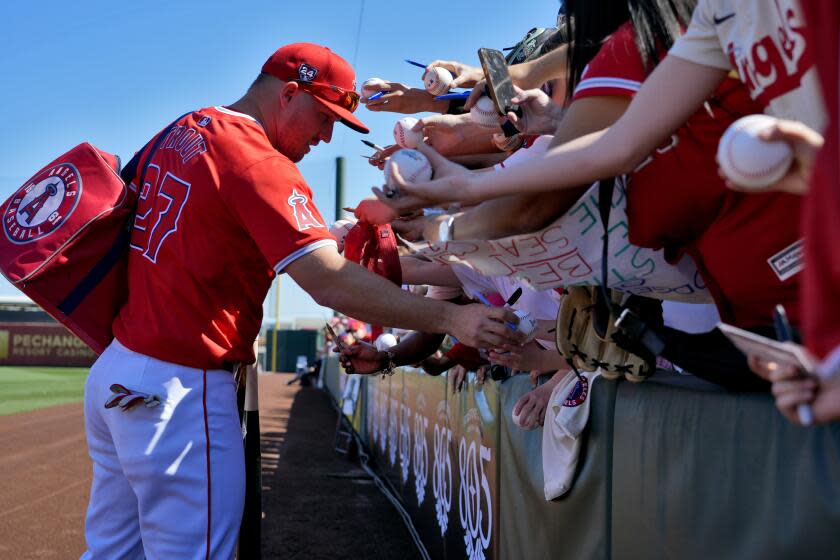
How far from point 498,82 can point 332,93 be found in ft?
2.68

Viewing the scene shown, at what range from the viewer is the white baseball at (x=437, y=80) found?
8.96 feet

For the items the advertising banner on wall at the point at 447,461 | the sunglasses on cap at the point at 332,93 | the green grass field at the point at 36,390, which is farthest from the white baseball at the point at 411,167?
the green grass field at the point at 36,390

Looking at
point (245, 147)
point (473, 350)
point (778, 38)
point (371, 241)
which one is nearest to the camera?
point (778, 38)

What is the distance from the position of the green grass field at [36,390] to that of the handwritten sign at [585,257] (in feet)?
45.5

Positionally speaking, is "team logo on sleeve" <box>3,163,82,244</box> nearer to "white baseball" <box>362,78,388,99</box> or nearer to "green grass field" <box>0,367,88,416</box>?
"white baseball" <box>362,78,388,99</box>

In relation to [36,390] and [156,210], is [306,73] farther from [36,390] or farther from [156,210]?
[36,390]

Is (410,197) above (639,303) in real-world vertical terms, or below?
above

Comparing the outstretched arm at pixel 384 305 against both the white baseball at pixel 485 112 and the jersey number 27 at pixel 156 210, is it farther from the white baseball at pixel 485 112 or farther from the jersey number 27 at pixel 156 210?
the white baseball at pixel 485 112

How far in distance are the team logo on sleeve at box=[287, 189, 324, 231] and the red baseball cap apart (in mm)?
525

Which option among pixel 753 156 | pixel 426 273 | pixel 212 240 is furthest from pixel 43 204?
pixel 753 156

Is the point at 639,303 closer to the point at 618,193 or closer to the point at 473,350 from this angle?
the point at 618,193

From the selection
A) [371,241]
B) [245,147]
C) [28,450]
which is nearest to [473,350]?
[371,241]

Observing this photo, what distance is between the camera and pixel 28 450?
957cm

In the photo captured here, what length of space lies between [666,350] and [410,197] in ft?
2.12
